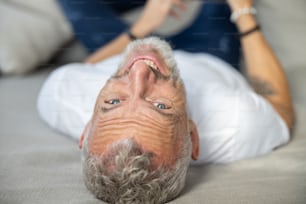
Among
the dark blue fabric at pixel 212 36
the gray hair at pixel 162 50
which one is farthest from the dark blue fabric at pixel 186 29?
the gray hair at pixel 162 50

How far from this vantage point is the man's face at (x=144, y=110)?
54 centimetres

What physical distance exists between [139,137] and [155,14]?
0.51m

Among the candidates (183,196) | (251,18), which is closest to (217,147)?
(183,196)

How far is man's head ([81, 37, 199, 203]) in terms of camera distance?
53 cm

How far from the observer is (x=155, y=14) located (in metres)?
1.01

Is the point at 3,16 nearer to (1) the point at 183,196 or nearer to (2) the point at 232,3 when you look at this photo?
(2) the point at 232,3

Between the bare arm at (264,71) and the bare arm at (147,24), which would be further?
the bare arm at (147,24)

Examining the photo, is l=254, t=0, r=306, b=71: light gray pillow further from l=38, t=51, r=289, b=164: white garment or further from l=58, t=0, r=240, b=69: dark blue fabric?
l=38, t=51, r=289, b=164: white garment

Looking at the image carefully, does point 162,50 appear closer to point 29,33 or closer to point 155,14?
point 155,14

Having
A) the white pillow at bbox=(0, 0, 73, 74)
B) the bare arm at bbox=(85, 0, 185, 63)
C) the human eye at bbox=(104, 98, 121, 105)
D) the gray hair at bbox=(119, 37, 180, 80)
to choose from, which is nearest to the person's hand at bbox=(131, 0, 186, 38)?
the bare arm at bbox=(85, 0, 185, 63)

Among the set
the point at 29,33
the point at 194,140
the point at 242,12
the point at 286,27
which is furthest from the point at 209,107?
the point at 29,33

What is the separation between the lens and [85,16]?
1115mm

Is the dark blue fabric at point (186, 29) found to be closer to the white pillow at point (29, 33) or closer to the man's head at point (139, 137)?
the white pillow at point (29, 33)

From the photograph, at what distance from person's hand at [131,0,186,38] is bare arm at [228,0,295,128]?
4.2 inches
